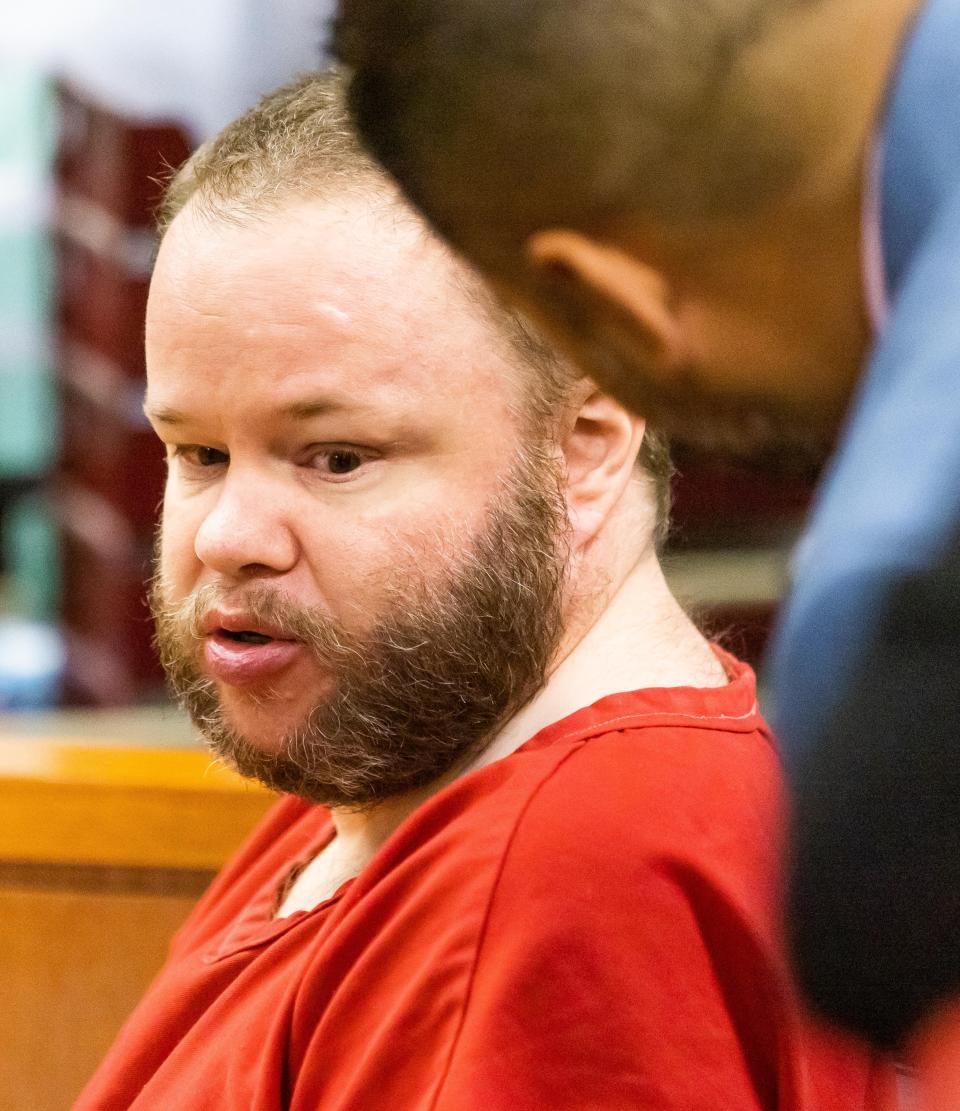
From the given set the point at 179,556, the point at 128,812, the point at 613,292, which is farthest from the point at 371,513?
the point at 128,812

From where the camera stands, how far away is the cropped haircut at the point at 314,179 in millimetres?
943

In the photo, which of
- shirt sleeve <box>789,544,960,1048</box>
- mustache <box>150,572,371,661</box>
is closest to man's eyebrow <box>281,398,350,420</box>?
mustache <box>150,572,371,661</box>

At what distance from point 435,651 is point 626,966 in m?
0.26

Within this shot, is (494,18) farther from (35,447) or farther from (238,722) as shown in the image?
(35,447)

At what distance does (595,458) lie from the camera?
1.01 m

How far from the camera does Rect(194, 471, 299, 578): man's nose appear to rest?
3.02ft

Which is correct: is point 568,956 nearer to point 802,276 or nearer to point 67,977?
point 802,276

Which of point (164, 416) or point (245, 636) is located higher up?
point (164, 416)

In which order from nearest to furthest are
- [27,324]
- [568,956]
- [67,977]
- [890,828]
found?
[890,828], [568,956], [67,977], [27,324]

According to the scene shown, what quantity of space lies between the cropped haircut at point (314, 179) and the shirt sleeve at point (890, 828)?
1.92ft

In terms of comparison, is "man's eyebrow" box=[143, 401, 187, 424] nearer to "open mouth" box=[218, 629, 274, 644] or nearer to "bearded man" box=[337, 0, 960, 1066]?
"open mouth" box=[218, 629, 274, 644]

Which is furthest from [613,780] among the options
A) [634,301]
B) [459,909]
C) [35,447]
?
[35,447]

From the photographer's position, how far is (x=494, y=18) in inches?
17.5

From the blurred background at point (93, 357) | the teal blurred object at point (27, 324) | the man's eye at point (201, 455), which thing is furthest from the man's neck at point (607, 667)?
the teal blurred object at point (27, 324)
